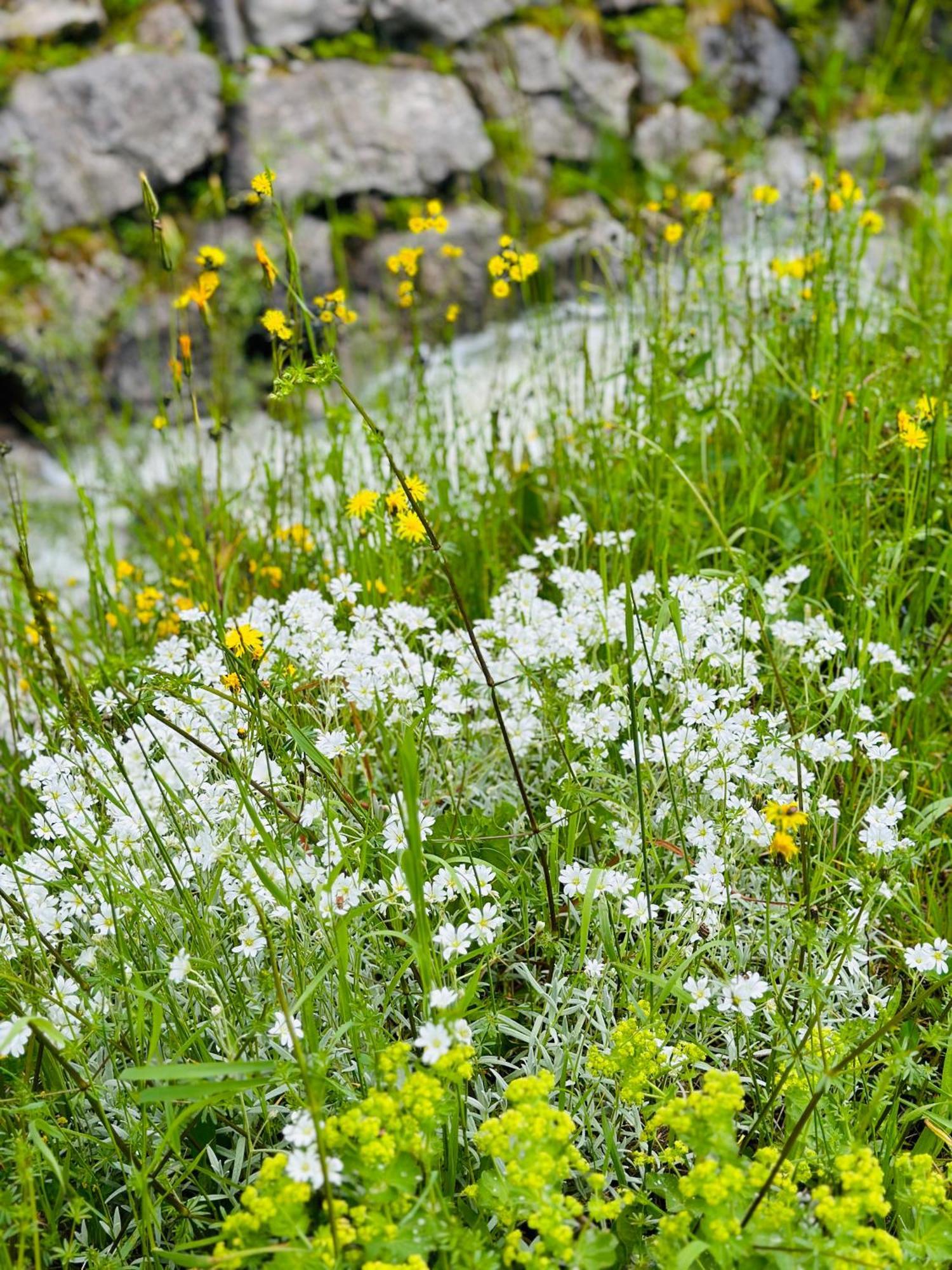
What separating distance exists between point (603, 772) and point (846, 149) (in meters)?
5.82

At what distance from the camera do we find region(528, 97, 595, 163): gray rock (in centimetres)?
583

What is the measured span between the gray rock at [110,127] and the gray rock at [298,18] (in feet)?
1.60

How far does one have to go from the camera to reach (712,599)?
184 centimetres

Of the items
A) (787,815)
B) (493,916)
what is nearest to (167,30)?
(493,916)

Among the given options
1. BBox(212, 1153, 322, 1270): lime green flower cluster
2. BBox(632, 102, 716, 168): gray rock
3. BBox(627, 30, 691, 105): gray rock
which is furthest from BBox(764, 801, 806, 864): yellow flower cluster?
BBox(627, 30, 691, 105): gray rock

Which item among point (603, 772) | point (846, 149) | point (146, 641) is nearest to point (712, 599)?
point (603, 772)

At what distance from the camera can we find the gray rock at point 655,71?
5969 mm

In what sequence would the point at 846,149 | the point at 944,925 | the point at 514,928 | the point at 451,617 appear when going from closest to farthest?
the point at 514,928 → the point at 944,925 → the point at 451,617 → the point at 846,149

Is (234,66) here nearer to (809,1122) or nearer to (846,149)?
(846,149)

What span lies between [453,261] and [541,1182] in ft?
15.6

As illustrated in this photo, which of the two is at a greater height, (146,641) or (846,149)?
(846,149)

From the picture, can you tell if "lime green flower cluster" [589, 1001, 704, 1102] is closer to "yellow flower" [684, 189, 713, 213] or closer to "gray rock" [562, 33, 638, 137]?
"yellow flower" [684, 189, 713, 213]

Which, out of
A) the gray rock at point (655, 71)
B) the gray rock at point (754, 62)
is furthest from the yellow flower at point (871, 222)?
the gray rock at point (754, 62)

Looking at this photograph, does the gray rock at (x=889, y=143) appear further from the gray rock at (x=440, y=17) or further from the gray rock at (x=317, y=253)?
the gray rock at (x=317, y=253)
